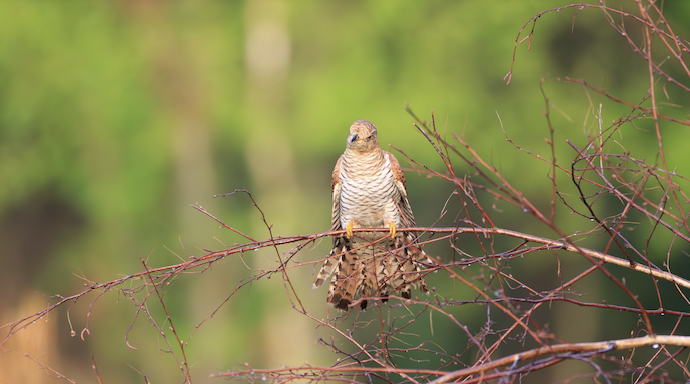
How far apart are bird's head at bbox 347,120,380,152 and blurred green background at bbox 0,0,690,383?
4.10 m

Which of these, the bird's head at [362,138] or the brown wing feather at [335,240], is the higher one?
the bird's head at [362,138]

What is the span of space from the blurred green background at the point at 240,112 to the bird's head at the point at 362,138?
4.10 meters

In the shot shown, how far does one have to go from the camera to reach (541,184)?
7.84 meters

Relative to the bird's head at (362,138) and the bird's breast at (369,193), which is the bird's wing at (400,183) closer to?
the bird's breast at (369,193)

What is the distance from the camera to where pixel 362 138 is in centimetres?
355

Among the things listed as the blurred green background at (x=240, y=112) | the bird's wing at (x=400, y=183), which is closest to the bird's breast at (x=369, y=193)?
the bird's wing at (x=400, y=183)

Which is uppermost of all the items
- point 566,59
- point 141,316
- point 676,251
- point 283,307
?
point 566,59


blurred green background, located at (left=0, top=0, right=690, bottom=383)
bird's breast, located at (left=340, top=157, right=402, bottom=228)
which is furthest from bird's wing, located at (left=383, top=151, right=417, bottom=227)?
blurred green background, located at (left=0, top=0, right=690, bottom=383)

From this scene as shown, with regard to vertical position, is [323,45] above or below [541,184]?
above

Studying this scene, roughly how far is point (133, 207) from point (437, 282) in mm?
5271

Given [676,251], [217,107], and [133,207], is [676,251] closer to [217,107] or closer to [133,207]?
[217,107]

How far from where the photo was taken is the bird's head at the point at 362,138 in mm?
3537

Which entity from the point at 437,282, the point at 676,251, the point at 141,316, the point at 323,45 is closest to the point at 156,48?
the point at 323,45

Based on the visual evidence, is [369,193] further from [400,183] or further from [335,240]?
[335,240]
